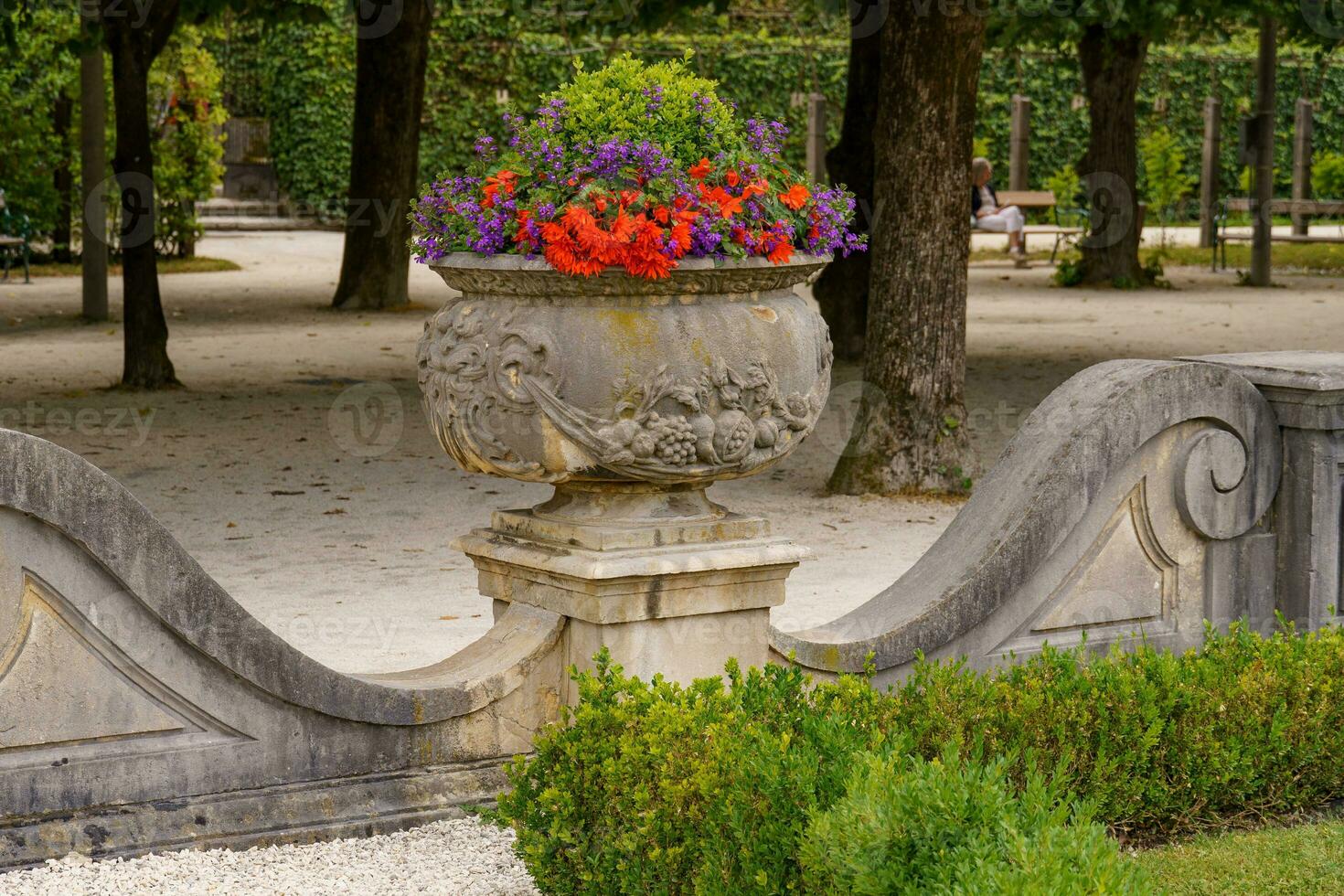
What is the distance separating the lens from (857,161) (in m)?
13.6

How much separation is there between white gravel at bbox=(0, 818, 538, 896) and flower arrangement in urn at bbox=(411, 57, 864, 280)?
1377 millimetres

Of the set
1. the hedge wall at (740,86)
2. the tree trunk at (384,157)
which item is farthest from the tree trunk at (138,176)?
the hedge wall at (740,86)

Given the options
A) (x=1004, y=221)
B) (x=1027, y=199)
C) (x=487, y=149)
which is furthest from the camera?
(x=1027, y=199)

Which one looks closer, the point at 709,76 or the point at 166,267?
the point at 166,267

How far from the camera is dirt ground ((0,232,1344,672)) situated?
23.7 ft

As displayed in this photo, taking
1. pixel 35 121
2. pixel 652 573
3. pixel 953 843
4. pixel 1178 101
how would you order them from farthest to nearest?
pixel 1178 101 → pixel 35 121 → pixel 652 573 → pixel 953 843

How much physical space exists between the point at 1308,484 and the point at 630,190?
7.15 ft

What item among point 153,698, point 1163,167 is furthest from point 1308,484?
point 1163,167

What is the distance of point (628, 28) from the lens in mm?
18562

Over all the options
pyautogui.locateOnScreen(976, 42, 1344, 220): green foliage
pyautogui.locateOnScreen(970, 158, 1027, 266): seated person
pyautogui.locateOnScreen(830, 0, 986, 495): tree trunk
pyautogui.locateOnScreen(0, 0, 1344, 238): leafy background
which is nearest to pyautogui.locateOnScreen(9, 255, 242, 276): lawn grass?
pyautogui.locateOnScreen(0, 0, 1344, 238): leafy background

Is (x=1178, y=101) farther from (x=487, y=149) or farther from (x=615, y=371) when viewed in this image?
(x=615, y=371)

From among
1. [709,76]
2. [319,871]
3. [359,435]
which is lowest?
[319,871]

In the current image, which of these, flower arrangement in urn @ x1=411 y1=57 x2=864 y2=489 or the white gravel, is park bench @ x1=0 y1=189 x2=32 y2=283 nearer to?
flower arrangement in urn @ x1=411 y1=57 x2=864 y2=489

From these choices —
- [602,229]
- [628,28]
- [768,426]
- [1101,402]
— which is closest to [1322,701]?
[1101,402]
